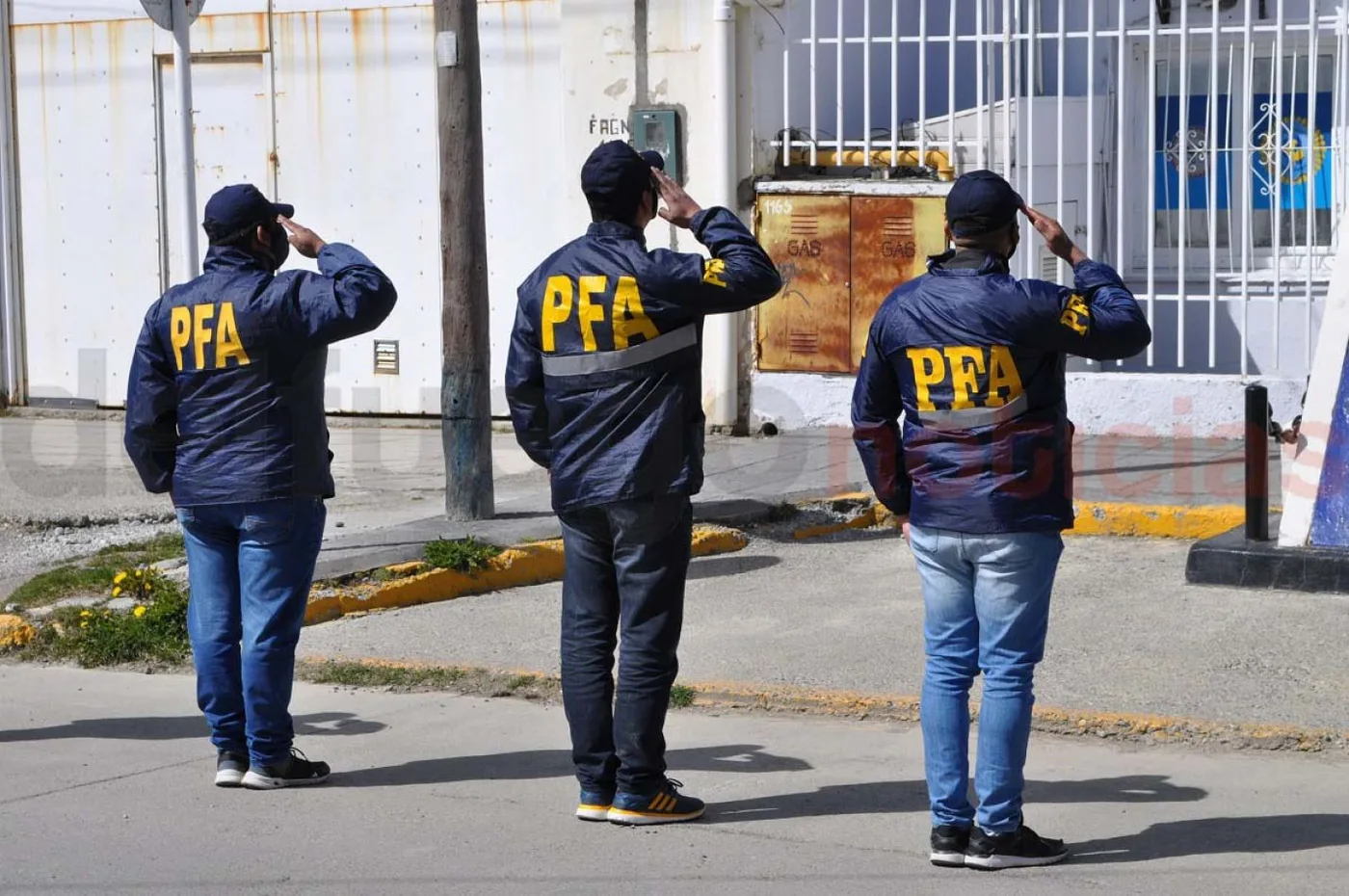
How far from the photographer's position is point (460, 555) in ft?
28.6

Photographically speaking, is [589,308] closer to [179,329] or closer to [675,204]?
[675,204]

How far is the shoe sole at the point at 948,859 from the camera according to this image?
193 inches

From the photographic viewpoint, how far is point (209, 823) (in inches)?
215

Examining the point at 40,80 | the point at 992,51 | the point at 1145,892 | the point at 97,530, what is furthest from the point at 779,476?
the point at 40,80

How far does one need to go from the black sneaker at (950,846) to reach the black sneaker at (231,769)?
2.18 m

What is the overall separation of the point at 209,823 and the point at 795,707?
2.11 metres

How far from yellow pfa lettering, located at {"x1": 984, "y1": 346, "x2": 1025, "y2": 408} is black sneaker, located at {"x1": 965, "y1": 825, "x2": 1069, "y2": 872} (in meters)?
1.11

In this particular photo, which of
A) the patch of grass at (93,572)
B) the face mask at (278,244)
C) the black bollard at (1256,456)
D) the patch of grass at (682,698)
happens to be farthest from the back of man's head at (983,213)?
the patch of grass at (93,572)

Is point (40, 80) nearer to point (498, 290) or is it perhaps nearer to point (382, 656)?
point (498, 290)

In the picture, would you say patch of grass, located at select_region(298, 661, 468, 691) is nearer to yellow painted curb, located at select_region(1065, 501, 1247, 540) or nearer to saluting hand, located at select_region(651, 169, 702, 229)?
saluting hand, located at select_region(651, 169, 702, 229)

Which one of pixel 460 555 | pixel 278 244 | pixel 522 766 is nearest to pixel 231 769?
pixel 522 766

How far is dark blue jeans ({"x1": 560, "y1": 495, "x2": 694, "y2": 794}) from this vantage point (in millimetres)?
5238

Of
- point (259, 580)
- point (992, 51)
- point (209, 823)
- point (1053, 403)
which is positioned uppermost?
point (992, 51)

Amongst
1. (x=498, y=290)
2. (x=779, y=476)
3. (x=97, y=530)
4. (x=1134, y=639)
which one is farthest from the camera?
(x=498, y=290)
